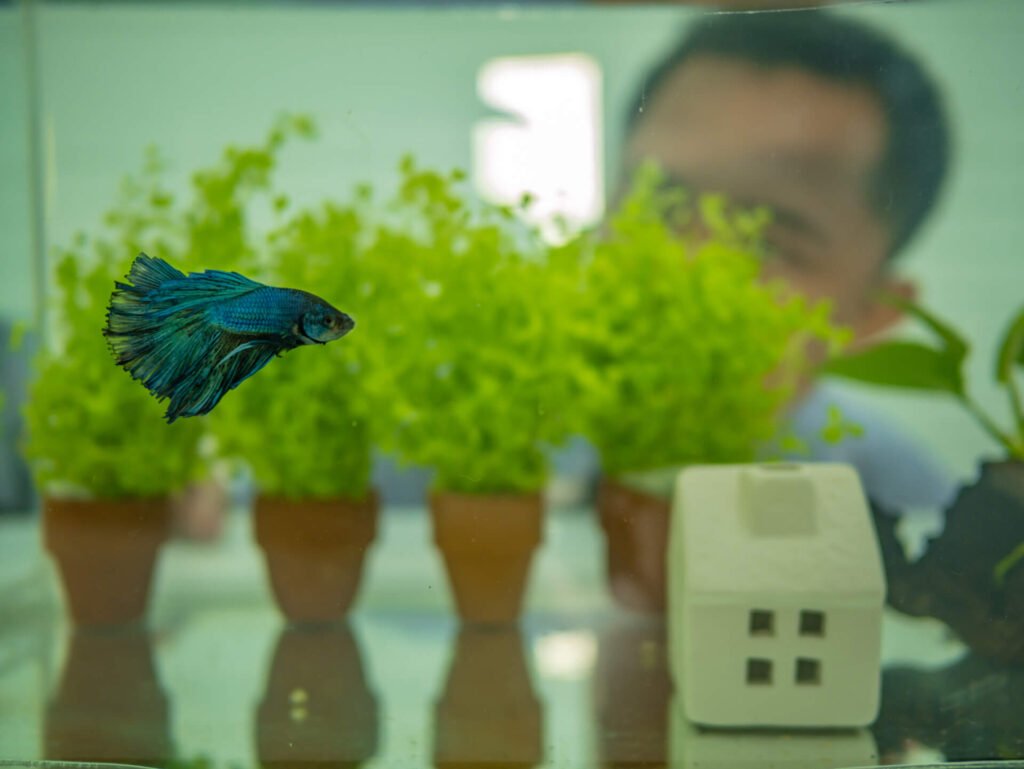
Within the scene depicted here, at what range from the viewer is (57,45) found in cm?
108

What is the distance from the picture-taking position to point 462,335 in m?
0.97

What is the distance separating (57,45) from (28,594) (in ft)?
2.12

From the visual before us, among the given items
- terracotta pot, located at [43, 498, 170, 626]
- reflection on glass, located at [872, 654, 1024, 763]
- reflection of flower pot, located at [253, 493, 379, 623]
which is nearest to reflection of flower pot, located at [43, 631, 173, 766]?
terracotta pot, located at [43, 498, 170, 626]

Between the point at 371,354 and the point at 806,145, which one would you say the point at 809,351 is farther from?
the point at 371,354

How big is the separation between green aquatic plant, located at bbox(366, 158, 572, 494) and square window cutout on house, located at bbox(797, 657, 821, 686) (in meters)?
0.33

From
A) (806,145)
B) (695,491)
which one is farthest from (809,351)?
(695,491)

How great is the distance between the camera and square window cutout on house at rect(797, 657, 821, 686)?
87 cm

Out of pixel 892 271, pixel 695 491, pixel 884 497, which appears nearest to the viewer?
pixel 695 491

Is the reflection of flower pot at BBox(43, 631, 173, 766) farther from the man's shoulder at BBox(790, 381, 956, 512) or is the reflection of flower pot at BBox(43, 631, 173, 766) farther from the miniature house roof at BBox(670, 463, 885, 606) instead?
the man's shoulder at BBox(790, 381, 956, 512)

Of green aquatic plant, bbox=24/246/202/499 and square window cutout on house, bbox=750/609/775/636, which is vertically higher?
green aquatic plant, bbox=24/246/202/499

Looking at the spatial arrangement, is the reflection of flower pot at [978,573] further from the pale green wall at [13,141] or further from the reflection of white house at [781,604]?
the pale green wall at [13,141]

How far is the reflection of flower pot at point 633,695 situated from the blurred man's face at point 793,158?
0.44 meters

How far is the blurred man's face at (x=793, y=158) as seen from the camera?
1038 millimetres

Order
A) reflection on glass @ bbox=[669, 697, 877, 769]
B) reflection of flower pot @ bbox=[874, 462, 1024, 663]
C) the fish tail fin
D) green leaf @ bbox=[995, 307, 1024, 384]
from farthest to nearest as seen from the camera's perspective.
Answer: green leaf @ bbox=[995, 307, 1024, 384]
reflection of flower pot @ bbox=[874, 462, 1024, 663]
reflection on glass @ bbox=[669, 697, 877, 769]
the fish tail fin
